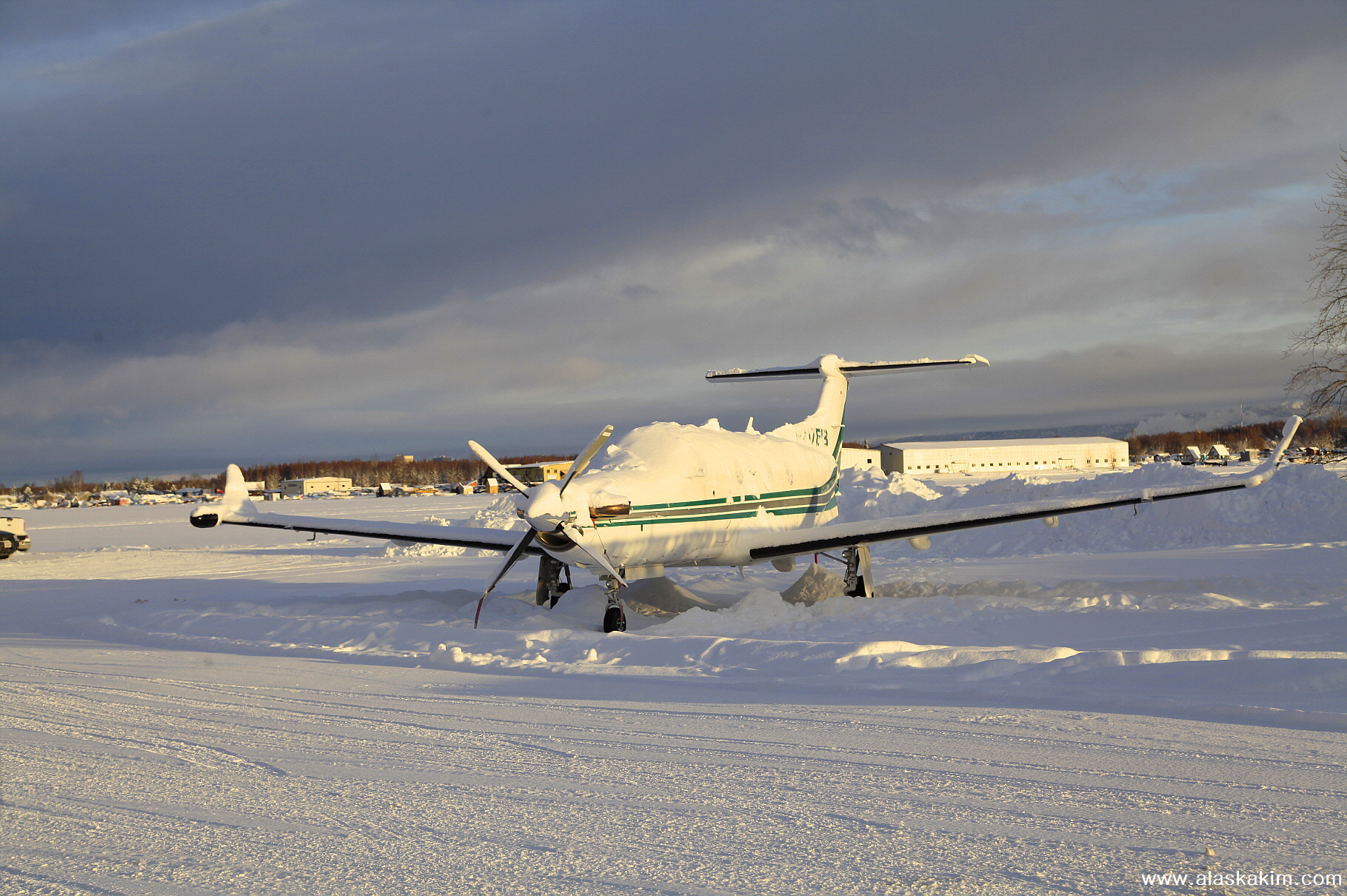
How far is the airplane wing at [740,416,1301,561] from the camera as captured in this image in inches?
544

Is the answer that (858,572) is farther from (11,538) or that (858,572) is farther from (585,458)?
(11,538)

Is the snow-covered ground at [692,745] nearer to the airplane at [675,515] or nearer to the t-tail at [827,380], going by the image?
the airplane at [675,515]

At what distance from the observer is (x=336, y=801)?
545 centimetres

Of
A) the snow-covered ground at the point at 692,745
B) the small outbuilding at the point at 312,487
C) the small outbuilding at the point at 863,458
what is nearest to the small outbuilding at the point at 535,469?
the snow-covered ground at the point at 692,745

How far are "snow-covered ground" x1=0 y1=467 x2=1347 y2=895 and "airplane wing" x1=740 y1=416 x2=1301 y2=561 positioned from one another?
1183 millimetres

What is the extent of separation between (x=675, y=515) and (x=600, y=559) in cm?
191

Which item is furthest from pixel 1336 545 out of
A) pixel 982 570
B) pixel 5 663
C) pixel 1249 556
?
pixel 5 663

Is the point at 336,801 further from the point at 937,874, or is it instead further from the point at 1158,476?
the point at 1158,476

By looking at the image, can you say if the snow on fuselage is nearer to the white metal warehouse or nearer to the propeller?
the propeller

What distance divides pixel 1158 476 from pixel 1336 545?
30.9 ft

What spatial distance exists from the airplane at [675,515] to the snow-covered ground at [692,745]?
3.86 ft

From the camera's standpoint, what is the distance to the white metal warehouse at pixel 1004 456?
3248 inches

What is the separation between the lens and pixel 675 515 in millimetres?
14039

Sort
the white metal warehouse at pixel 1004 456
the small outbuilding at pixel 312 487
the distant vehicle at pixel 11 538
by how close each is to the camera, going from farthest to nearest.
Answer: the small outbuilding at pixel 312 487 → the white metal warehouse at pixel 1004 456 → the distant vehicle at pixel 11 538
